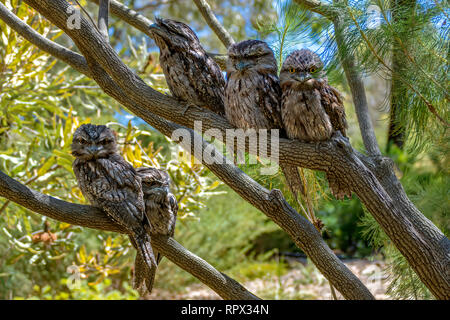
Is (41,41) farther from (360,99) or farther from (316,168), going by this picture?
(360,99)

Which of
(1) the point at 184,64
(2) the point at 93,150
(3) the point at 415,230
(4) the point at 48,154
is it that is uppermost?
(4) the point at 48,154

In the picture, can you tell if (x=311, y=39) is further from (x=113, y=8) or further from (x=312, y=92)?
(x=113, y=8)

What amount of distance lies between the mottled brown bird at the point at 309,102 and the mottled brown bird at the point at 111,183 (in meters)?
0.62

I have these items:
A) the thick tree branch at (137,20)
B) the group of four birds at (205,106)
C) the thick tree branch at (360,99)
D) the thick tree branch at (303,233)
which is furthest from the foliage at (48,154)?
the thick tree branch at (360,99)

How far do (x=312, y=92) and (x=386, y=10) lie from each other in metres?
0.46

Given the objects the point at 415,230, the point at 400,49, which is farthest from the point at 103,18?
Result: the point at 415,230

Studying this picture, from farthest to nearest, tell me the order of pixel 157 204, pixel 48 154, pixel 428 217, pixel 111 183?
pixel 48 154 → pixel 428 217 → pixel 157 204 → pixel 111 183

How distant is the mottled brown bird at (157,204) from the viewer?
1924mm

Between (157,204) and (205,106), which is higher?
(205,106)

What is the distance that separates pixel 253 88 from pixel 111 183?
0.62 m

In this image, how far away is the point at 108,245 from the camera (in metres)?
3.07

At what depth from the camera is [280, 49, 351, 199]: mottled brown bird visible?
162 cm

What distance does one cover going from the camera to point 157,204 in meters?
1.97
